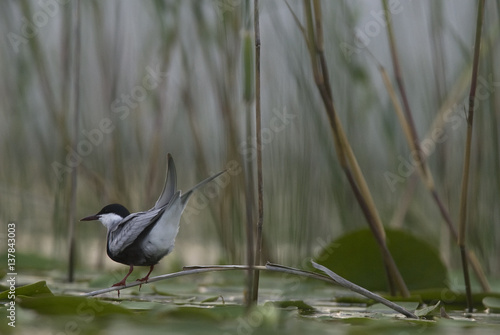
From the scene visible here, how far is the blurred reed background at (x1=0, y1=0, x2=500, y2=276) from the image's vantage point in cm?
249

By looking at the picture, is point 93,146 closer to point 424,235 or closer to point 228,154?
point 228,154

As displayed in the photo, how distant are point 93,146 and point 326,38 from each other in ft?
3.90

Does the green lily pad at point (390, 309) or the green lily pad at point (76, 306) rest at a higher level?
the green lily pad at point (76, 306)

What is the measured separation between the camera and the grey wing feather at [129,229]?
1.33 metres

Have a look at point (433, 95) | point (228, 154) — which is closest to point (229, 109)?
point (228, 154)

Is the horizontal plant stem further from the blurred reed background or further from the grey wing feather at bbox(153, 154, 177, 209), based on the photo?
the blurred reed background

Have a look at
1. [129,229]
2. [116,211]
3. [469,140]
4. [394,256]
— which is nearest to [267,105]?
[394,256]

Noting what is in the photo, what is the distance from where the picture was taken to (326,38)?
8.76 ft

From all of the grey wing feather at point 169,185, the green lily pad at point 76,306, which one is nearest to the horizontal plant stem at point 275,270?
the green lily pad at point 76,306

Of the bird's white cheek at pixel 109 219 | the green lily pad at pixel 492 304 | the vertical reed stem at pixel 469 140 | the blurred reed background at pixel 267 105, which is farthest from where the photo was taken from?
the blurred reed background at pixel 267 105

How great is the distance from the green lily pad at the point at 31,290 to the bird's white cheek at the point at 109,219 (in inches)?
8.4

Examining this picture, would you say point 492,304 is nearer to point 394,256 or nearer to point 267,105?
point 394,256

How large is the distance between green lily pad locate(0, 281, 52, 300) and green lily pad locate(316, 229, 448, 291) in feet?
3.11

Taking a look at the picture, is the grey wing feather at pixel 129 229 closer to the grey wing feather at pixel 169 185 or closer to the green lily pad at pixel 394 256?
the grey wing feather at pixel 169 185
